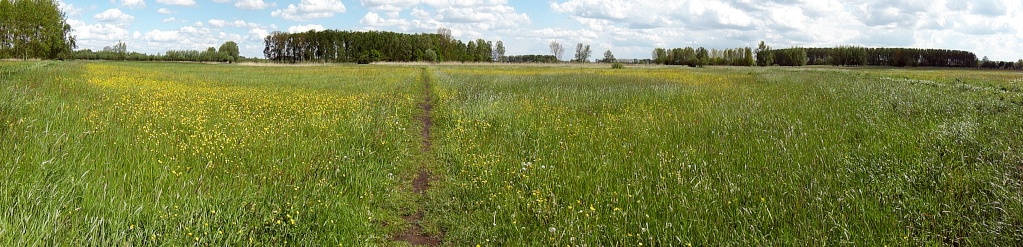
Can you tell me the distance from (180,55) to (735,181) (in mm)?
140770

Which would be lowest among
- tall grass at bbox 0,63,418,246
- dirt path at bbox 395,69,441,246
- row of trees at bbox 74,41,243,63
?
dirt path at bbox 395,69,441,246

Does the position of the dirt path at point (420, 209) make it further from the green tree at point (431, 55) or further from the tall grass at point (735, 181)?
the green tree at point (431, 55)

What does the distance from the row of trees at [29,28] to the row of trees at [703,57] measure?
106 metres

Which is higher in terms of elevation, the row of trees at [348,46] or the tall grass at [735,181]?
the row of trees at [348,46]

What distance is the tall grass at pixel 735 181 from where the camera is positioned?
535cm

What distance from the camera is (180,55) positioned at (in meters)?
125

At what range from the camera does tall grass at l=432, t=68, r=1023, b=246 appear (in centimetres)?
535

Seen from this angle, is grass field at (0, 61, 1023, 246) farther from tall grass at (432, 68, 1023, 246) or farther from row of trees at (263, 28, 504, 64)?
row of trees at (263, 28, 504, 64)

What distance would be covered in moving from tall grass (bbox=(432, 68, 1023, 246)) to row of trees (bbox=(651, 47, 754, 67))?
110591mm

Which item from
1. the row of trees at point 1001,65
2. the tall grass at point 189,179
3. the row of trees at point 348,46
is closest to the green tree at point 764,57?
the row of trees at point 1001,65

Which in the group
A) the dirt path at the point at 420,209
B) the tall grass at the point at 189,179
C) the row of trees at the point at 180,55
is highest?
the row of trees at the point at 180,55

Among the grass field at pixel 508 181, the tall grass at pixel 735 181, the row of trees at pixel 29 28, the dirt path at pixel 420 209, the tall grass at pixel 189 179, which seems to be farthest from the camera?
the row of trees at pixel 29 28

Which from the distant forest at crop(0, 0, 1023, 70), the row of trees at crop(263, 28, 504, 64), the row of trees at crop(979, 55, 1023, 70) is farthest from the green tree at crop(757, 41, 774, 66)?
the row of trees at crop(263, 28, 504, 64)

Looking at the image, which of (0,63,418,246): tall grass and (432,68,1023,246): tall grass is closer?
(0,63,418,246): tall grass
